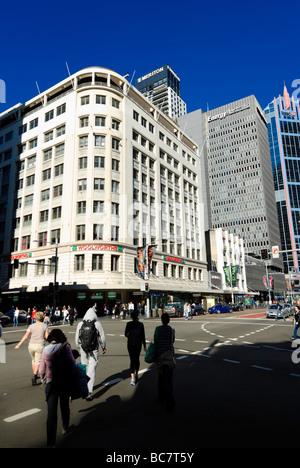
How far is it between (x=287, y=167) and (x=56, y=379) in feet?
583

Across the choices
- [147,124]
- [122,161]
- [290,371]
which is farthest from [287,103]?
[290,371]

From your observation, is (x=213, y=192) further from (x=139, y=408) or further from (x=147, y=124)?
(x=139, y=408)

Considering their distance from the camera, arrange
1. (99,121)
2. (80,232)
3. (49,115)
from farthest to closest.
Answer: (49,115), (99,121), (80,232)

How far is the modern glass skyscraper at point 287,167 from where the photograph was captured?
6043 inches

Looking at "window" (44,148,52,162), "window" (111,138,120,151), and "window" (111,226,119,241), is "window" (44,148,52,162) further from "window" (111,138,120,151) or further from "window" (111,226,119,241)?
"window" (111,226,119,241)

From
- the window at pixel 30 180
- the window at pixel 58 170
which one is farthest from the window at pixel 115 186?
the window at pixel 30 180

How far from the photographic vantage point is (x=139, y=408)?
5.46m

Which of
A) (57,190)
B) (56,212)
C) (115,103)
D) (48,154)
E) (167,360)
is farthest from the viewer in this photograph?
(48,154)

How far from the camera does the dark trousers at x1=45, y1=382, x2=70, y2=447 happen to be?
13.1 ft

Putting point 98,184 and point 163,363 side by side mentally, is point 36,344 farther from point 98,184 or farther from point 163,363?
point 98,184

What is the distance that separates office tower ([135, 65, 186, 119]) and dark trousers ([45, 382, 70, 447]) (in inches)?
7042

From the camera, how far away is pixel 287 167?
527 feet

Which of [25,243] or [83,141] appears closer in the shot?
[83,141]

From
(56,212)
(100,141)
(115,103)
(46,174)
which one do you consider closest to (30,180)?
(46,174)
